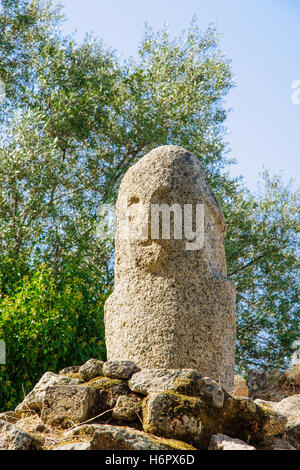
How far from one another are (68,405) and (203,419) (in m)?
1.18

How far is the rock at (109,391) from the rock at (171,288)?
82 cm

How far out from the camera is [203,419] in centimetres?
463

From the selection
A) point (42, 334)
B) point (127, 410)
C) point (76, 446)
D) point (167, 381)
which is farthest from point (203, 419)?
point (42, 334)

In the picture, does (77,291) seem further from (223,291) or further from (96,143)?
(96,143)

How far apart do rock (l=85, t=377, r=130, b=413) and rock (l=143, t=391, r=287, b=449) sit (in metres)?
0.36

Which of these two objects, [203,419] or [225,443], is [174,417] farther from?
[225,443]

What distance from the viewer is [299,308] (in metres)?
16.9

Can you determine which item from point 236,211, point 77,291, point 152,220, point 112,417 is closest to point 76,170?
point 236,211

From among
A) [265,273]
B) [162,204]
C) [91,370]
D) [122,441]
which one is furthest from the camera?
[265,273]

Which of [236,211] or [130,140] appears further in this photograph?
[236,211]

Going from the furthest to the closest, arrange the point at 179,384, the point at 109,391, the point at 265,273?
the point at 265,273, the point at 109,391, the point at 179,384

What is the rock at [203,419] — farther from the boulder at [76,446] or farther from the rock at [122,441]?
the boulder at [76,446]

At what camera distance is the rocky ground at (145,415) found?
4359mm

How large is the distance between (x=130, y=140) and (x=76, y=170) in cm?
177
